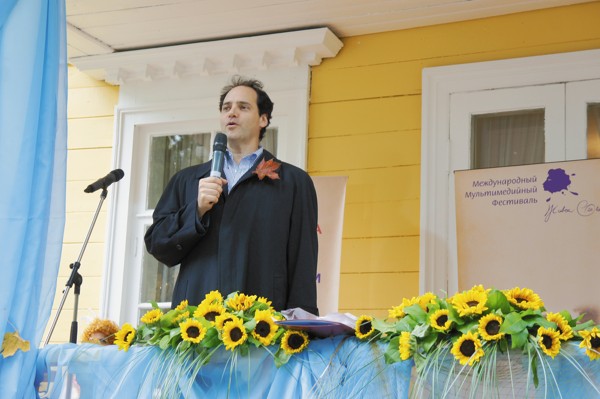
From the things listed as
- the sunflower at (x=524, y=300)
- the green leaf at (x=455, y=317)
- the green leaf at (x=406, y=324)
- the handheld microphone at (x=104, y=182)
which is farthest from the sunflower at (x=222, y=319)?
the handheld microphone at (x=104, y=182)

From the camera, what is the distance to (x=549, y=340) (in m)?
1.80

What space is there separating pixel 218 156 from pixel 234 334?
0.96 m

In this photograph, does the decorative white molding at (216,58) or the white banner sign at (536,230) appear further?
the decorative white molding at (216,58)

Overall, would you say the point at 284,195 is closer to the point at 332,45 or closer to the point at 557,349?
the point at 557,349

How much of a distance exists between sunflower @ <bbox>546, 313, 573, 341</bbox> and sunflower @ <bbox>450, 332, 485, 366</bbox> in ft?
Answer: 0.52

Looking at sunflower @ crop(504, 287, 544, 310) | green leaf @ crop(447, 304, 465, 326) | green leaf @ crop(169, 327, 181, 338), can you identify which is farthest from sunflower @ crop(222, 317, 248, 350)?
sunflower @ crop(504, 287, 544, 310)

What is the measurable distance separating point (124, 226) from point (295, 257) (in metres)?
2.36

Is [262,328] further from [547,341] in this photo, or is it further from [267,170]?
[267,170]

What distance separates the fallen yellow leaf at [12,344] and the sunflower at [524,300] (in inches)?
49.8

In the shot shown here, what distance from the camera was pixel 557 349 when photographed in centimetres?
179

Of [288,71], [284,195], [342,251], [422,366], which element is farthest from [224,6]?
[422,366]

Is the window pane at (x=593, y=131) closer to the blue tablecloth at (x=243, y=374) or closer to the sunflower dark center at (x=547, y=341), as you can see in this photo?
the blue tablecloth at (x=243, y=374)

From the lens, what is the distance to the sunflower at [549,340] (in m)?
1.79
